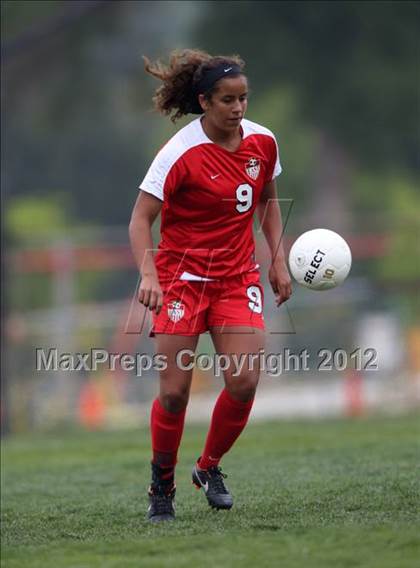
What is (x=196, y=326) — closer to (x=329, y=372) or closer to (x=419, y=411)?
(x=419, y=411)

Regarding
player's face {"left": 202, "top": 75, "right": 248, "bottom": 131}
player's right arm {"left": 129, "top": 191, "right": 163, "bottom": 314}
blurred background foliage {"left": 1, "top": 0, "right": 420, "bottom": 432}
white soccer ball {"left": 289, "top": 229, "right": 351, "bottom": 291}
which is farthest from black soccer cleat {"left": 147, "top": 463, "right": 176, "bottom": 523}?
→ blurred background foliage {"left": 1, "top": 0, "right": 420, "bottom": 432}

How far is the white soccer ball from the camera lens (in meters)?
6.52

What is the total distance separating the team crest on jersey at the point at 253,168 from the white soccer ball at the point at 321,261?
44 cm

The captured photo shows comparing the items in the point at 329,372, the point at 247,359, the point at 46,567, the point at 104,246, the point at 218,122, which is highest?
the point at 218,122

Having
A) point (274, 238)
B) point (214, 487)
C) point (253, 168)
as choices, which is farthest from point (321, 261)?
point (214, 487)

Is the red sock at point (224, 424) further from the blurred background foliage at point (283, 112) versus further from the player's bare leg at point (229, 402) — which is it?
the blurred background foliage at point (283, 112)

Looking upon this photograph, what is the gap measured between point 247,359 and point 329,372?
1685 centimetres

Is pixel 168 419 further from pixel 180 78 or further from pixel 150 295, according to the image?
pixel 180 78

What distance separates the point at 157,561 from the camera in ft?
16.5

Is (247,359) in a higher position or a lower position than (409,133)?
higher

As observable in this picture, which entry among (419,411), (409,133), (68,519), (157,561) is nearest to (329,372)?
(419,411)

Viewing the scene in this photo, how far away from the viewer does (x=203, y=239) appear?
6363mm

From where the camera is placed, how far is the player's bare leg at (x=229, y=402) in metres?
6.27

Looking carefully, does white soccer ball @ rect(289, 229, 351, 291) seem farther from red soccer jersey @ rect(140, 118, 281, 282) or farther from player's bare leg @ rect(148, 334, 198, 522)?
player's bare leg @ rect(148, 334, 198, 522)
